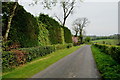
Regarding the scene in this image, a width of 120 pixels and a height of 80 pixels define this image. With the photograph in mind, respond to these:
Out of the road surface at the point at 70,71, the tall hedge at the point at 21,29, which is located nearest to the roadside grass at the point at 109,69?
the road surface at the point at 70,71

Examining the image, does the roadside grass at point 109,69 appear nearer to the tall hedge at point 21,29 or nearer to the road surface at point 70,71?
the road surface at point 70,71

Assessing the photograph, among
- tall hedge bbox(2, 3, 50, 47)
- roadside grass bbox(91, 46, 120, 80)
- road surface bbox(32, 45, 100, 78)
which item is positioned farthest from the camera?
tall hedge bbox(2, 3, 50, 47)

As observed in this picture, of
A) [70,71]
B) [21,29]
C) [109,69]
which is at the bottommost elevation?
[70,71]

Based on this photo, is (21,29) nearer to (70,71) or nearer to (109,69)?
(70,71)

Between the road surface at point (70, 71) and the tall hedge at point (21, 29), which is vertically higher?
the tall hedge at point (21, 29)

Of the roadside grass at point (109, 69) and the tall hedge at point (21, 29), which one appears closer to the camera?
the roadside grass at point (109, 69)

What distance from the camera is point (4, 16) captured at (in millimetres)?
10141

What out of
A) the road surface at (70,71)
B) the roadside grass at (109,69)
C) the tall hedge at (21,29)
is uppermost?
the tall hedge at (21,29)

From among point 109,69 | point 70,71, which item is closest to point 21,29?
point 70,71

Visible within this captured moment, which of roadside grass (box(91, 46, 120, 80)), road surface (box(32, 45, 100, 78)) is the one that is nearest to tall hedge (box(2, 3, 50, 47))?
road surface (box(32, 45, 100, 78))

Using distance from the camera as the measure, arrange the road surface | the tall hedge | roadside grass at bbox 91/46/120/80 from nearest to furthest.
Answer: roadside grass at bbox 91/46/120/80, the road surface, the tall hedge

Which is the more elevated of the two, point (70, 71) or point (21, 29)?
point (21, 29)

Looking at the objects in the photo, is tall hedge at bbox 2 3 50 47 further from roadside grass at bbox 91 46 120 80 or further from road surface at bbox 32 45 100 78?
roadside grass at bbox 91 46 120 80

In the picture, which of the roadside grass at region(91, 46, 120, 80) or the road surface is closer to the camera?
the roadside grass at region(91, 46, 120, 80)
